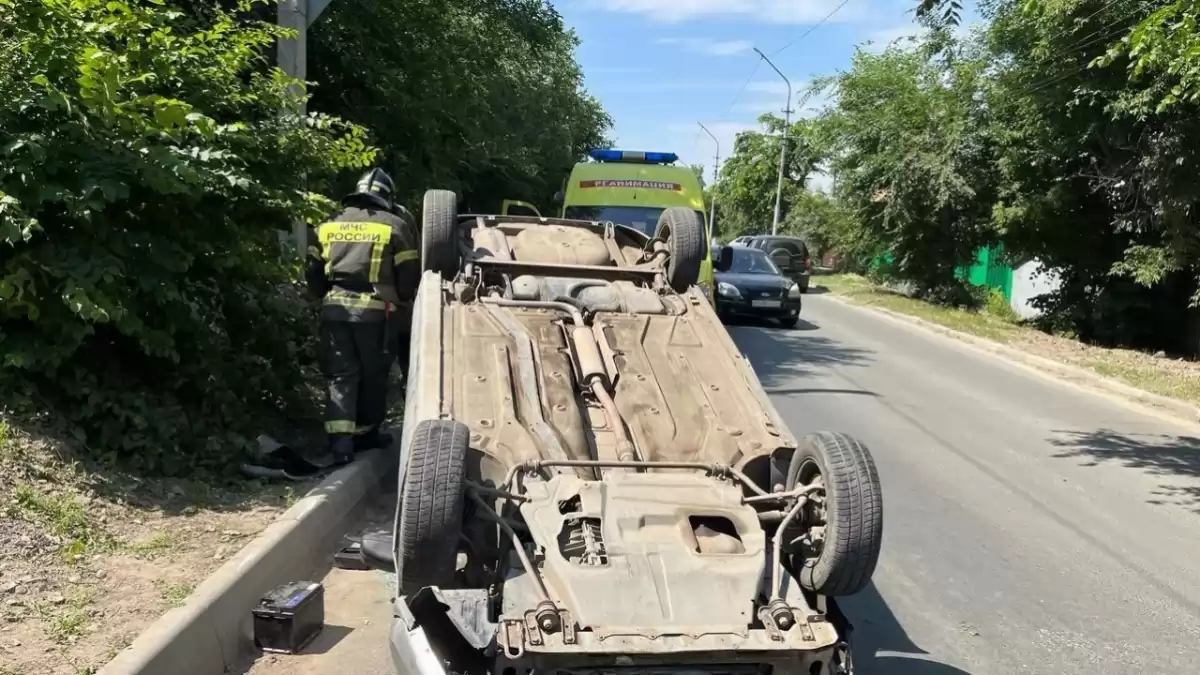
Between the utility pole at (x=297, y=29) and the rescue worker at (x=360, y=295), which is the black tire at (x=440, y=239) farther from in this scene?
the utility pole at (x=297, y=29)

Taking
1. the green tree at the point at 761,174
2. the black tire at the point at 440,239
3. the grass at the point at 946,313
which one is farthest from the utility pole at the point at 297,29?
the green tree at the point at 761,174

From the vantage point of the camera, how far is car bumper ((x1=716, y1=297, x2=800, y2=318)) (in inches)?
690

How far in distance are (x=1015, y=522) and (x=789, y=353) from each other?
782cm

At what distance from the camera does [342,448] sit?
6.48 m

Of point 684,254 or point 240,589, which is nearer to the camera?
point 240,589

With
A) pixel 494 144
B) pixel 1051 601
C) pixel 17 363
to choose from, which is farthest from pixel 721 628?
pixel 494 144

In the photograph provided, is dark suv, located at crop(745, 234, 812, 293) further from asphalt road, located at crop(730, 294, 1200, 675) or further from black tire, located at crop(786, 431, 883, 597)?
black tire, located at crop(786, 431, 883, 597)

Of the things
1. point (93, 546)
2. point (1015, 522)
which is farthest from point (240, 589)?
point (1015, 522)

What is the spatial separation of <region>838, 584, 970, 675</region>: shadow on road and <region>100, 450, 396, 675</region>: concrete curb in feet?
8.73

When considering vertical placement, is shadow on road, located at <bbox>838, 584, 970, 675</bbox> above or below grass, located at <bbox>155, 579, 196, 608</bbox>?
below

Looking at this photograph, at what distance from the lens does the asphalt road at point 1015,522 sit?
4891 millimetres

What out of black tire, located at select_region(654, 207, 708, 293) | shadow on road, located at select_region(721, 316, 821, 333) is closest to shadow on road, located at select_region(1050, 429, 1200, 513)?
black tire, located at select_region(654, 207, 708, 293)

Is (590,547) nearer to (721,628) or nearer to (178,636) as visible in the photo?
(721,628)

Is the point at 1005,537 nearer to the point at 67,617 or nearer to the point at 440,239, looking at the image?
the point at 440,239
